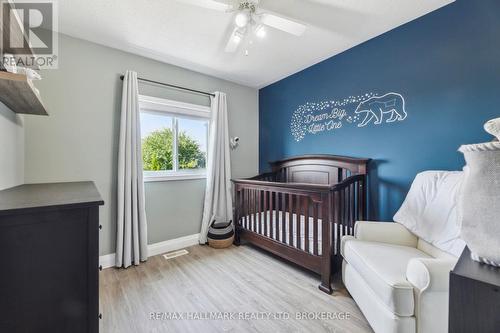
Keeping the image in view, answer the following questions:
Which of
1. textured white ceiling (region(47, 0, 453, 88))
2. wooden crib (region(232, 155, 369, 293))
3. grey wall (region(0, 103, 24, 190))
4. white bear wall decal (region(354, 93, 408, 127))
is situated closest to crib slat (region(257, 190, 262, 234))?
wooden crib (region(232, 155, 369, 293))

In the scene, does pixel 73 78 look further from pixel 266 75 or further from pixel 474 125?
pixel 474 125

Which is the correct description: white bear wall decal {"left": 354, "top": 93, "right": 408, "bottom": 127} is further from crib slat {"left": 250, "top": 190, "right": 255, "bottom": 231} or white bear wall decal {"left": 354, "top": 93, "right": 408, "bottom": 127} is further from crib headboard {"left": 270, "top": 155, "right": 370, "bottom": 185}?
crib slat {"left": 250, "top": 190, "right": 255, "bottom": 231}

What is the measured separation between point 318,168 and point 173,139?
1961 millimetres

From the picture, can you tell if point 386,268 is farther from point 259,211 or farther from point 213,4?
point 213,4

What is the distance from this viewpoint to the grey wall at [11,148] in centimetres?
139

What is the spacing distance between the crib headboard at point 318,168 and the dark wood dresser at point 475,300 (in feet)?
5.76

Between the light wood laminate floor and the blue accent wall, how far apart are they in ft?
3.56

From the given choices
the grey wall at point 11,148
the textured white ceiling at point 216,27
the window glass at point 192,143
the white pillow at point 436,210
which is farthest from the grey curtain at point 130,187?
the white pillow at point 436,210

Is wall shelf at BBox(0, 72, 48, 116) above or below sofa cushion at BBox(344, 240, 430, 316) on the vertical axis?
above

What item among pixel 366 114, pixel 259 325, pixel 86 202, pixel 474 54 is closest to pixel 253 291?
pixel 259 325

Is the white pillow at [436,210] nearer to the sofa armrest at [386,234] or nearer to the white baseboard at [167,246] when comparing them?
the sofa armrest at [386,234]

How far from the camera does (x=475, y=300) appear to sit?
55cm

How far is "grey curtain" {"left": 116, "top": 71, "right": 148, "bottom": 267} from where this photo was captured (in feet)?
7.36
